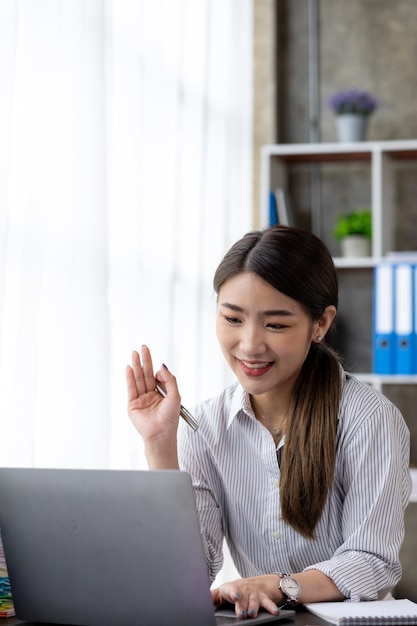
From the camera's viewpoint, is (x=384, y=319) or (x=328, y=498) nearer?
(x=328, y=498)

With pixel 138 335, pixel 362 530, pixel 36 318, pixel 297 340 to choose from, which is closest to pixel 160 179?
pixel 138 335

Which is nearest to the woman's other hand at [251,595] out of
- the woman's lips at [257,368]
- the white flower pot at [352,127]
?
the woman's lips at [257,368]

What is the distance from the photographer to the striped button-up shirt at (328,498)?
1593mm

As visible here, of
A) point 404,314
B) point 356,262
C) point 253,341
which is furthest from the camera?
point 356,262

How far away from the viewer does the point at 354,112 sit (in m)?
3.62

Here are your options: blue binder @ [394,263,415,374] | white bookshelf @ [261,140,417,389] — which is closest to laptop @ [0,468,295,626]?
blue binder @ [394,263,415,374]

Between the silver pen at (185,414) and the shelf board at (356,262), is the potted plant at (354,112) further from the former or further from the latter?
the silver pen at (185,414)

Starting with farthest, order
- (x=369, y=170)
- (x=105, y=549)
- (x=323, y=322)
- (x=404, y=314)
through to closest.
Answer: (x=369, y=170) → (x=404, y=314) → (x=323, y=322) → (x=105, y=549)

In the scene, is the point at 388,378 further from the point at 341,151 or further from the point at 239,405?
the point at 239,405

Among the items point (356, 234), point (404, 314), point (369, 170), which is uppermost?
→ point (369, 170)

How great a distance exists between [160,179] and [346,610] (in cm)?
166

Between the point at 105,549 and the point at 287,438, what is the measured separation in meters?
0.53

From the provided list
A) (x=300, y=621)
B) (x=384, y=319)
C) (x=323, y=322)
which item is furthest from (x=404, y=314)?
(x=300, y=621)

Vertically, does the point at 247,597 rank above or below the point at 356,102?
below
